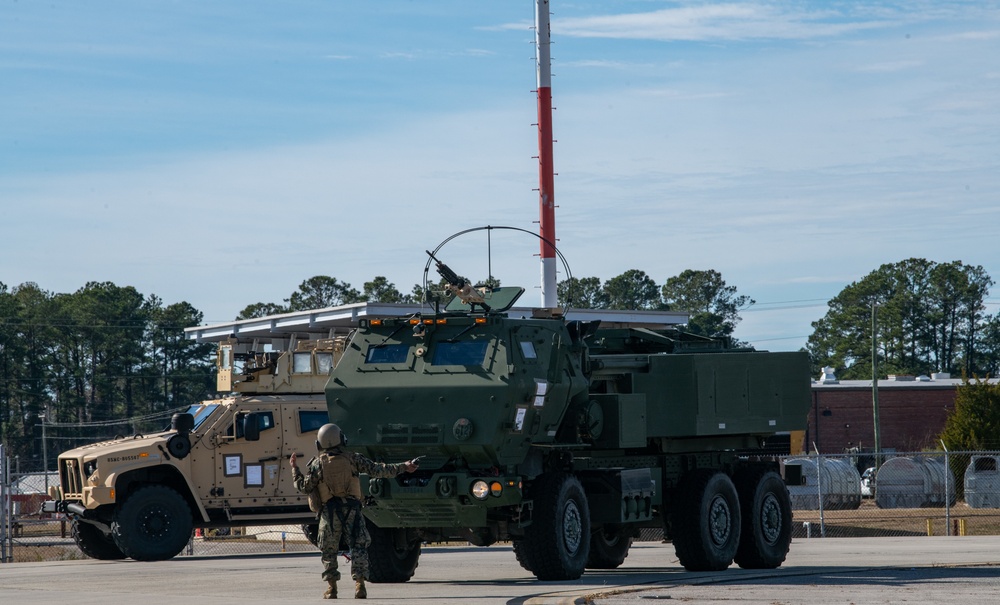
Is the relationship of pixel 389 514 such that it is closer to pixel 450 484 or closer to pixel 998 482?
pixel 450 484

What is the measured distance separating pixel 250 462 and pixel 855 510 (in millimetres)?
27761

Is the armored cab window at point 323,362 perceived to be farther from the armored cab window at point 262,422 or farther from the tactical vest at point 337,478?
the tactical vest at point 337,478

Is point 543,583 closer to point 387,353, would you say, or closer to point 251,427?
point 387,353

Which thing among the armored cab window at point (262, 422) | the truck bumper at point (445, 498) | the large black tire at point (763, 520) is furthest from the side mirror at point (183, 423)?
the large black tire at point (763, 520)

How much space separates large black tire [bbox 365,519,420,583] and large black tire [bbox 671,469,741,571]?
10.6 feet

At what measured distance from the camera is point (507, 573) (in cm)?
1688

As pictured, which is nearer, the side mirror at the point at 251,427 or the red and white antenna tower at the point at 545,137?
the side mirror at the point at 251,427

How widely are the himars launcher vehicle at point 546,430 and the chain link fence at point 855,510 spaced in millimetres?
10300

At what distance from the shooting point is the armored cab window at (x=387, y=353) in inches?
611

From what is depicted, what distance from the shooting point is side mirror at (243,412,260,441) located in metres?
22.8

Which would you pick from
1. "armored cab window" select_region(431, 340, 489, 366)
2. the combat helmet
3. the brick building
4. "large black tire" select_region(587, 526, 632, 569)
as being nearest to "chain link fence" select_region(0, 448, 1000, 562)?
"large black tire" select_region(587, 526, 632, 569)

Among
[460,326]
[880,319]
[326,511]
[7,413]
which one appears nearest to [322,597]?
[326,511]

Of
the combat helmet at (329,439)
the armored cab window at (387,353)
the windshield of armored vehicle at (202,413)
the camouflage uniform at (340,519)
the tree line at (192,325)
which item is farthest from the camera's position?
the tree line at (192,325)

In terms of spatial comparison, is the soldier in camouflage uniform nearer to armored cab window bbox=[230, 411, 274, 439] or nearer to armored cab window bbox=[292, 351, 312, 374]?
armored cab window bbox=[230, 411, 274, 439]
